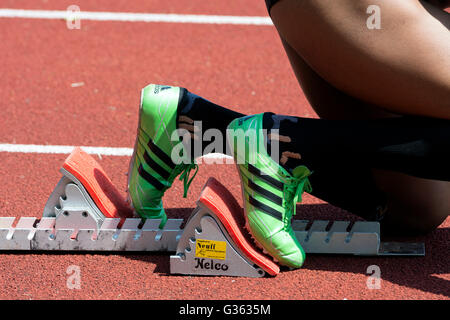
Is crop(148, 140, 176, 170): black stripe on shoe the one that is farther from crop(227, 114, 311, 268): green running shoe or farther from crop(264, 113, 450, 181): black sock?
crop(264, 113, 450, 181): black sock

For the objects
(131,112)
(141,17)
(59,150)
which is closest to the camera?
(59,150)

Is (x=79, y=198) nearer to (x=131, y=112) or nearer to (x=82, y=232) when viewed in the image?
(x=82, y=232)

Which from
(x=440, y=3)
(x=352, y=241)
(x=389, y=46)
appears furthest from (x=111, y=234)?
(x=440, y=3)

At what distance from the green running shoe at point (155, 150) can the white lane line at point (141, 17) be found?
8.75ft

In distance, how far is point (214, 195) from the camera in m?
2.37

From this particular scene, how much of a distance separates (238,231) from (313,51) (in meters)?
0.63

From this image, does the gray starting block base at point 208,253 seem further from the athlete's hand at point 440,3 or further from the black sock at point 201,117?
the athlete's hand at point 440,3

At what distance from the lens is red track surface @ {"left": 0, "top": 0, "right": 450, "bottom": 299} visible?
234 cm

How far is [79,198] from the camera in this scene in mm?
2518

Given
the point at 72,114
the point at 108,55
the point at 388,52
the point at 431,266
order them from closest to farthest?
the point at 388,52, the point at 431,266, the point at 72,114, the point at 108,55

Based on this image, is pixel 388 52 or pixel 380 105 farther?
pixel 380 105

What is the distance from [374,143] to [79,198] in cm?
104

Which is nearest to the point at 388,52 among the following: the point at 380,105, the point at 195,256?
the point at 380,105
